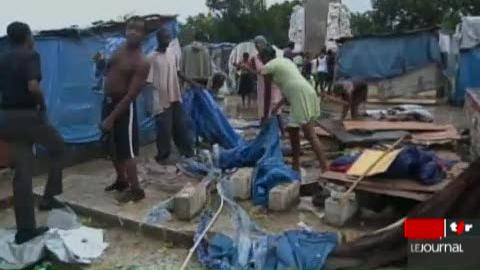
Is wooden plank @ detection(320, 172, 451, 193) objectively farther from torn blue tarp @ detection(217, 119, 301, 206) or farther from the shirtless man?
the shirtless man

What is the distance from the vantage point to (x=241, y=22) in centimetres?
4141

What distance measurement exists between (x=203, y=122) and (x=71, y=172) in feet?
6.43

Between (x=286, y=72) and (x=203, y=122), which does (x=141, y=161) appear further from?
(x=286, y=72)

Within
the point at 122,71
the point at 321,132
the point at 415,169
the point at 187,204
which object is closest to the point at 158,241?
the point at 187,204

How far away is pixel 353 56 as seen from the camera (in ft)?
60.7

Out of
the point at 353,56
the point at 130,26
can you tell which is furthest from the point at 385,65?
the point at 130,26

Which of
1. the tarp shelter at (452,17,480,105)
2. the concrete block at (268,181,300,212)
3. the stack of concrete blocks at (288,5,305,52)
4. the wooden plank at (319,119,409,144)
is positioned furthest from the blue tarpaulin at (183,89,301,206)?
the stack of concrete blocks at (288,5,305,52)

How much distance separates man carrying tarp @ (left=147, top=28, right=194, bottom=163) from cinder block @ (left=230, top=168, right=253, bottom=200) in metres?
2.05

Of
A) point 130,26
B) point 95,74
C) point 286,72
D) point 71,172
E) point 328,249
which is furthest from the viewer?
point 95,74

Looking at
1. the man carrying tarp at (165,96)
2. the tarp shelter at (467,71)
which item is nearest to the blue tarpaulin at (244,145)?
the man carrying tarp at (165,96)

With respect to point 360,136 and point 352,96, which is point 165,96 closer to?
point 360,136

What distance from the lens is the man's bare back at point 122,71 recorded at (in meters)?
6.40

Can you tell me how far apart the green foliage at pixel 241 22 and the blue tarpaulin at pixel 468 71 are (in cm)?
2457

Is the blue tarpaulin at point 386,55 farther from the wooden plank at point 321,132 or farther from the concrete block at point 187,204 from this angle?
the concrete block at point 187,204
